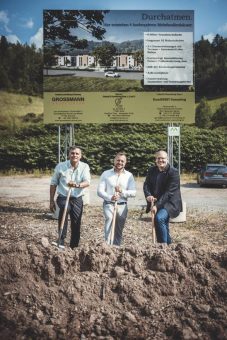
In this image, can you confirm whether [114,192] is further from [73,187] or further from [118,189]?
[73,187]

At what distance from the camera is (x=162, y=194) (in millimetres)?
6113

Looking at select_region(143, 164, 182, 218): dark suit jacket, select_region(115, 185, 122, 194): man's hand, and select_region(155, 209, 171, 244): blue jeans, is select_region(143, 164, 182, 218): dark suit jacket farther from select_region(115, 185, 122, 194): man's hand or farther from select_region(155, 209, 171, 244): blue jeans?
select_region(115, 185, 122, 194): man's hand

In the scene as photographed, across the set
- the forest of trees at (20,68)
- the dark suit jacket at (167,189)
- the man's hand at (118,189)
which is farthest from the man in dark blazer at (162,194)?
the forest of trees at (20,68)

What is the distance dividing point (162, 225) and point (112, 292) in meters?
1.82

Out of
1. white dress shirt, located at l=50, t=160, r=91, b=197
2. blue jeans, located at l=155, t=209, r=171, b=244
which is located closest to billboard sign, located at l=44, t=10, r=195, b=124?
white dress shirt, located at l=50, t=160, r=91, b=197

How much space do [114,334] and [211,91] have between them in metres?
17.2

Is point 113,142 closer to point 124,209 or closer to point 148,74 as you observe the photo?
point 148,74

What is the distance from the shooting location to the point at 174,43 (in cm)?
916

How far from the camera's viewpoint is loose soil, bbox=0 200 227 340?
3887 mm

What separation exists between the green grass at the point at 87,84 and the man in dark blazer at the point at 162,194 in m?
3.50

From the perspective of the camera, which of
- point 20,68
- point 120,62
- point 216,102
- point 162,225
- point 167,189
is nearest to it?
point 162,225

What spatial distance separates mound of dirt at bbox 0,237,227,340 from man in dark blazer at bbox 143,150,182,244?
1075 mm

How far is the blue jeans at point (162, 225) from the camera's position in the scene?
591 centimetres

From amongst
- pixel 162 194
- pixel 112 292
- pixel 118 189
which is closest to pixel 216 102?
pixel 162 194
